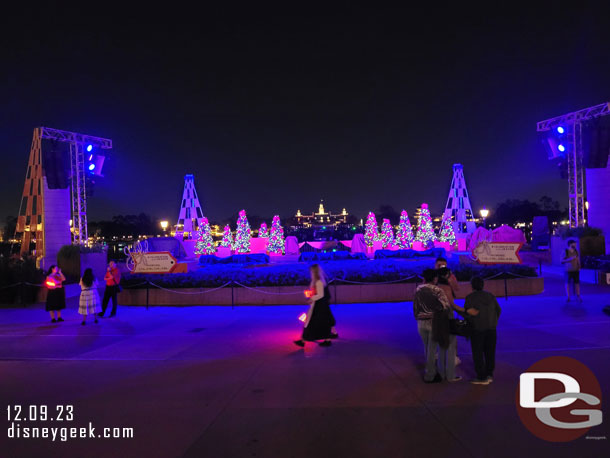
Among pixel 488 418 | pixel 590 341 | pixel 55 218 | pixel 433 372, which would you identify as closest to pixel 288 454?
pixel 488 418

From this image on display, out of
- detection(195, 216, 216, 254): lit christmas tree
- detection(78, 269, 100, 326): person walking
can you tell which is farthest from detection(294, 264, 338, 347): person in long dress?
detection(195, 216, 216, 254): lit christmas tree

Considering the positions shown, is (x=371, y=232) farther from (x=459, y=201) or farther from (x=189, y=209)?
(x=189, y=209)

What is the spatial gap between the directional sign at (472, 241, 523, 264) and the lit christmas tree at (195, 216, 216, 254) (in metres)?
24.4

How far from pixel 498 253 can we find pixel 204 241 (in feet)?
83.6

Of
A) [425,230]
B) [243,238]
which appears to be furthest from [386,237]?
[243,238]

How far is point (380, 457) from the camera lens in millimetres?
4082

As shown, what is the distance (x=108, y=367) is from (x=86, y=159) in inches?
816

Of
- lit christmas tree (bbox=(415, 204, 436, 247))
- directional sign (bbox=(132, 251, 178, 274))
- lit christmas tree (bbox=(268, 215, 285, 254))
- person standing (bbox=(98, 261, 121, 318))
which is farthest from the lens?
lit christmas tree (bbox=(415, 204, 436, 247))

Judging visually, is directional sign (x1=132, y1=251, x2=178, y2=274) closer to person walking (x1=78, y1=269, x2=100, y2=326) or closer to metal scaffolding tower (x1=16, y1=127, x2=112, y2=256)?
person walking (x1=78, y1=269, x2=100, y2=326)

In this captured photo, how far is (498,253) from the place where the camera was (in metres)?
15.4

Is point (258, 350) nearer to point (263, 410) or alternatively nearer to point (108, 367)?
point (108, 367)

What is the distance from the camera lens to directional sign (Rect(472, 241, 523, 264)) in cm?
1534

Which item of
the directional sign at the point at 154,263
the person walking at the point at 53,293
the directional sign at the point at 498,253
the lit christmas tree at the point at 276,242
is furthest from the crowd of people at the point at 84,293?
the lit christmas tree at the point at 276,242
